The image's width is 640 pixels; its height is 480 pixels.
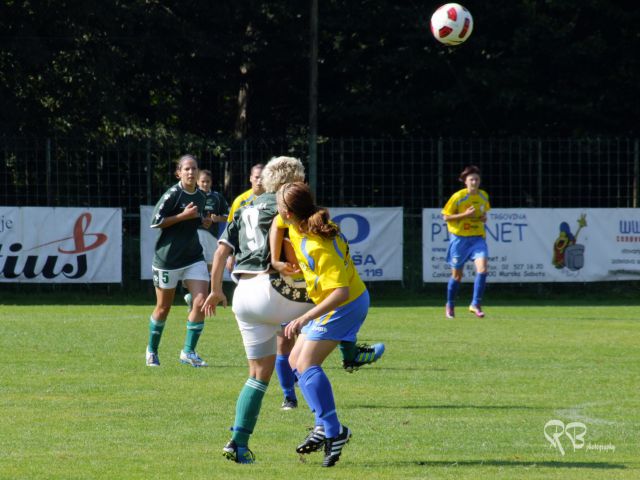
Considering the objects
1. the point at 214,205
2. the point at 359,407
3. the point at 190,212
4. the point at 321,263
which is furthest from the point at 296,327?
the point at 214,205

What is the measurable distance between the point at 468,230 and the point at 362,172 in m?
5.89

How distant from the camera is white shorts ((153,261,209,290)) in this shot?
39.3 feet

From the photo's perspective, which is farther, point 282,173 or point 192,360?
point 192,360

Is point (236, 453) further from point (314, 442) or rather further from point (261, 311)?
point (261, 311)

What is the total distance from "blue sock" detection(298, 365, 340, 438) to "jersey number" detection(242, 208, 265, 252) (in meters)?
1.46

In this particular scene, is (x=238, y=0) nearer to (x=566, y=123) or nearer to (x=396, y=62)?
(x=396, y=62)

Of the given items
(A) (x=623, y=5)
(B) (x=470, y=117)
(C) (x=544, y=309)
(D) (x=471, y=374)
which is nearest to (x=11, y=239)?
(C) (x=544, y=309)

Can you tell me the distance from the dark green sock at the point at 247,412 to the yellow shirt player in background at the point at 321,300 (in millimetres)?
319

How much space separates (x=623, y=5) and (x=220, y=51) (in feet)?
37.4

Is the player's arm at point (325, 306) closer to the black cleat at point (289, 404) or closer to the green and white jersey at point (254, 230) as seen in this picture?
the green and white jersey at point (254, 230)

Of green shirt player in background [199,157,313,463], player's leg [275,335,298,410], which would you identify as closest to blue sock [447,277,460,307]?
player's leg [275,335,298,410]

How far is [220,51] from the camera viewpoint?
109 feet

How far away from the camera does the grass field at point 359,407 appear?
692 cm

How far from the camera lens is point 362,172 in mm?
23469
